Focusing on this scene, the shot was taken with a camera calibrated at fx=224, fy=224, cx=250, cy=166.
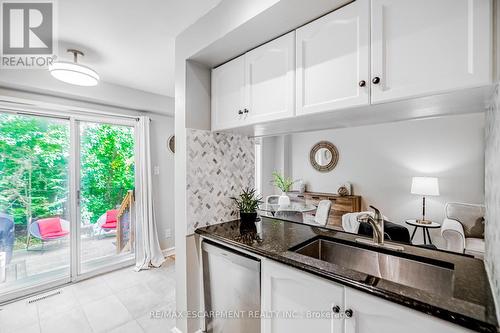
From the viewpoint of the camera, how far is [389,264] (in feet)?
4.25

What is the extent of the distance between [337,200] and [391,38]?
79.3 inches

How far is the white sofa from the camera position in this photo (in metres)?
1.60

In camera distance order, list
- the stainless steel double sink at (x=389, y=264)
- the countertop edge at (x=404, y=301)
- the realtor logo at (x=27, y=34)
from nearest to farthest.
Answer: the countertop edge at (x=404, y=301)
the stainless steel double sink at (x=389, y=264)
the realtor logo at (x=27, y=34)

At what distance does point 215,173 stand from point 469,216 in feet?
6.35

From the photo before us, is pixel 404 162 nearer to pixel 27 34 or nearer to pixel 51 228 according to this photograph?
pixel 27 34

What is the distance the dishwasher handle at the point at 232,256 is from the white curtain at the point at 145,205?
1.85 metres

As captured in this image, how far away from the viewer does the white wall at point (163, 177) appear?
3.48m

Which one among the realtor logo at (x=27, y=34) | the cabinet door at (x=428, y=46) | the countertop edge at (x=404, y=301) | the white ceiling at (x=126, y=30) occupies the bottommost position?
the countertop edge at (x=404, y=301)

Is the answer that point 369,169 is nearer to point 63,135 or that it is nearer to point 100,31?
point 100,31

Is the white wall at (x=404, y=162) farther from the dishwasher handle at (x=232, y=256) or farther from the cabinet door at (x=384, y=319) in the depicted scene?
the cabinet door at (x=384, y=319)

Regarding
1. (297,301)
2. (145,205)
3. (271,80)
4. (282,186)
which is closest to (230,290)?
(297,301)

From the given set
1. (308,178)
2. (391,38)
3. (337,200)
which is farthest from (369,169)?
(391,38)

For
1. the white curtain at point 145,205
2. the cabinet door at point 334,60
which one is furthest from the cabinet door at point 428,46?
the white curtain at point 145,205

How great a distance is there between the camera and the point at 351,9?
3.67ft
